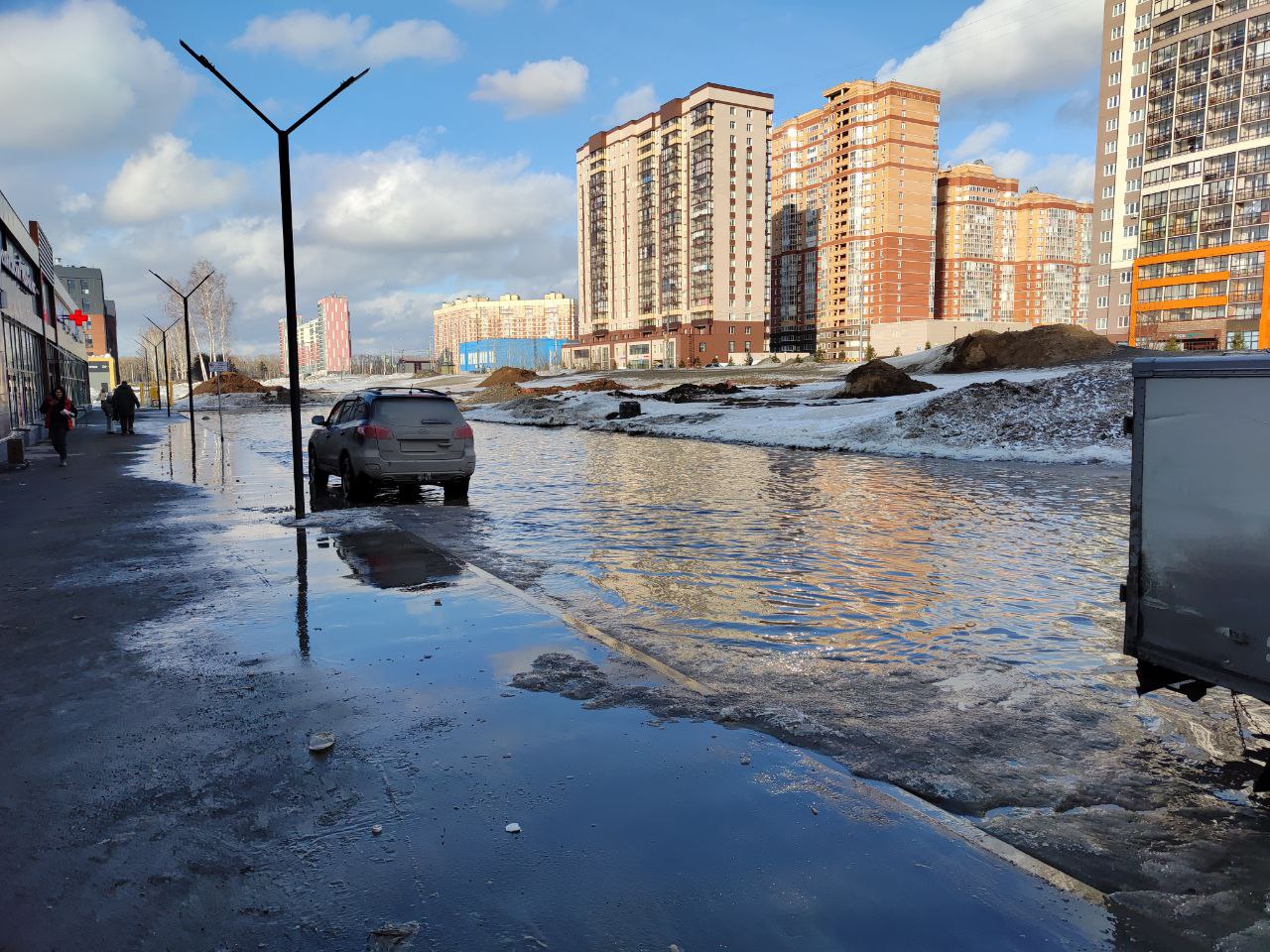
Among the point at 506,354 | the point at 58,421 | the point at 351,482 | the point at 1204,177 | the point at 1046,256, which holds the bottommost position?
the point at 351,482

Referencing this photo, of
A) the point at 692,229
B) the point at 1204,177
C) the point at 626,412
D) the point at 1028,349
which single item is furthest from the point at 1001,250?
the point at 626,412

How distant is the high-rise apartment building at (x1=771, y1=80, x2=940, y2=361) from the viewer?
118875 mm

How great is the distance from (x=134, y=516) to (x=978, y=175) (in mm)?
149185

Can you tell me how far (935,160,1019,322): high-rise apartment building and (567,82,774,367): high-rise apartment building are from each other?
38375 millimetres

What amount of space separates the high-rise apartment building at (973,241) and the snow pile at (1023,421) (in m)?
123

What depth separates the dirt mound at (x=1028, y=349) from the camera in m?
36.8

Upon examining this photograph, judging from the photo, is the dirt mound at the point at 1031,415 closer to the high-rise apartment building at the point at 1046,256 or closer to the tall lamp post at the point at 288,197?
the tall lamp post at the point at 288,197

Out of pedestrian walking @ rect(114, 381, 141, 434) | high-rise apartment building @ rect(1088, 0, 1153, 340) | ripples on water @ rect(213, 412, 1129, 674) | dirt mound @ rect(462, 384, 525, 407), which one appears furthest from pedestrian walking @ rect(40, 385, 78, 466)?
high-rise apartment building @ rect(1088, 0, 1153, 340)

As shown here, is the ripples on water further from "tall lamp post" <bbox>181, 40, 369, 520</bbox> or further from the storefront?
the storefront

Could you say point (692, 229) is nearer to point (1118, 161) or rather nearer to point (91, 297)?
point (1118, 161)

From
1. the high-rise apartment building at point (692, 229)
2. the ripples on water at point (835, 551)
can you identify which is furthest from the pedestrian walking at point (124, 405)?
the high-rise apartment building at point (692, 229)

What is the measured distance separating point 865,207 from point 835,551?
407 ft

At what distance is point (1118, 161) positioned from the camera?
84000mm

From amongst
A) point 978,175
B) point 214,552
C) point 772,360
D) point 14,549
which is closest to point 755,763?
point 214,552
